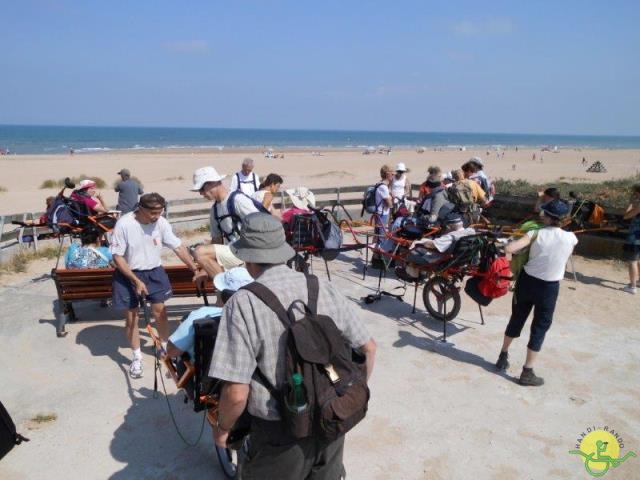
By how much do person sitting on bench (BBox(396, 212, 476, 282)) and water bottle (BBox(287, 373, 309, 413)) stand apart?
383 cm

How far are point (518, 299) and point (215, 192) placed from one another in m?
3.07

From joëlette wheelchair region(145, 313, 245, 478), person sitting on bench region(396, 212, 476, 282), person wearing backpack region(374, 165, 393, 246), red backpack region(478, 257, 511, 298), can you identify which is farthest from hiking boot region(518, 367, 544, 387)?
person wearing backpack region(374, 165, 393, 246)

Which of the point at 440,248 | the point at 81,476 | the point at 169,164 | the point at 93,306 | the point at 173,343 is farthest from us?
the point at 169,164

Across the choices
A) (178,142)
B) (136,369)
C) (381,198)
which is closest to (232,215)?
(136,369)

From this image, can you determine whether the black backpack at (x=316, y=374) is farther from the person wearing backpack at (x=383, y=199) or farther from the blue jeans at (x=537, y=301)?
the person wearing backpack at (x=383, y=199)

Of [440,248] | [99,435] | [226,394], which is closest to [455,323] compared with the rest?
[440,248]

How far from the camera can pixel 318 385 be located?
2.06 meters

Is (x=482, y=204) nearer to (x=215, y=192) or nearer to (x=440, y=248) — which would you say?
(x=440, y=248)

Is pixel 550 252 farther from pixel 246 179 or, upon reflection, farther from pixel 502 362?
pixel 246 179

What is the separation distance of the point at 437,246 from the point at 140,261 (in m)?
3.12

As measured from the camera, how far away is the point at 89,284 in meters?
5.43

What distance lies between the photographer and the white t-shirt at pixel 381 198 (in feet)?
28.4

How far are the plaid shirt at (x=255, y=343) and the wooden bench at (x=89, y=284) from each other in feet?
10.7

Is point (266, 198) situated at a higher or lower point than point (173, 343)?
higher
